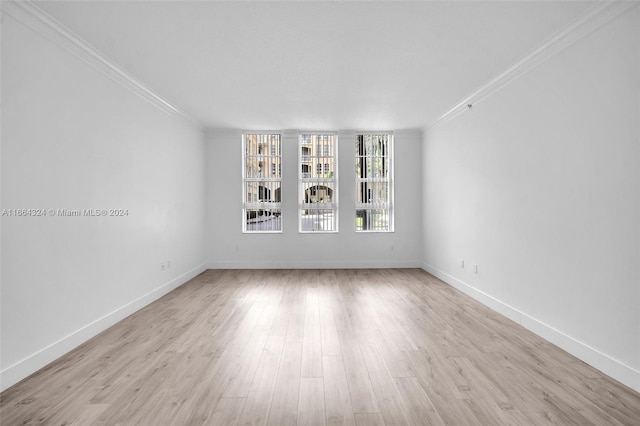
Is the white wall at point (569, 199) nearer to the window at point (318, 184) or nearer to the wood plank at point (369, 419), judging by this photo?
the wood plank at point (369, 419)

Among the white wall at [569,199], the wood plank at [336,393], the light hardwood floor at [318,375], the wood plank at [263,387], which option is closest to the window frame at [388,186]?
the white wall at [569,199]

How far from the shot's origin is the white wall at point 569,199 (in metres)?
2.45

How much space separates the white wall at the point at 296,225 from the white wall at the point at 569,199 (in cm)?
221

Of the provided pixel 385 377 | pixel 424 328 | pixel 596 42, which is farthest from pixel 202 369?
pixel 596 42

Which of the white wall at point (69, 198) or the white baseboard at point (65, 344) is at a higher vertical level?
the white wall at point (69, 198)

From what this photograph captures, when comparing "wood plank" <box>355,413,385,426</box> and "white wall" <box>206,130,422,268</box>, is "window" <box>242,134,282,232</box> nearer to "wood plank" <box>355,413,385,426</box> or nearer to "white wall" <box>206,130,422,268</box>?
"white wall" <box>206,130,422,268</box>

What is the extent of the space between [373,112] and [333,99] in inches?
38.7

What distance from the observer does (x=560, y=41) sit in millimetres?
3010

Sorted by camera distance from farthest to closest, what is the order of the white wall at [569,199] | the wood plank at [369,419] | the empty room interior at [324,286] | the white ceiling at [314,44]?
the white ceiling at [314,44]
the white wall at [569,199]
the empty room interior at [324,286]
the wood plank at [369,419]

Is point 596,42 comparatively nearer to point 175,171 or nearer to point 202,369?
point 202,369

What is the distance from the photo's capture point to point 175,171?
5398mm

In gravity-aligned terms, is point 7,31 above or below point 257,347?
above

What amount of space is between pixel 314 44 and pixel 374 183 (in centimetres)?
421

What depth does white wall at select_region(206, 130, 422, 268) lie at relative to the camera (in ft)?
22.4
